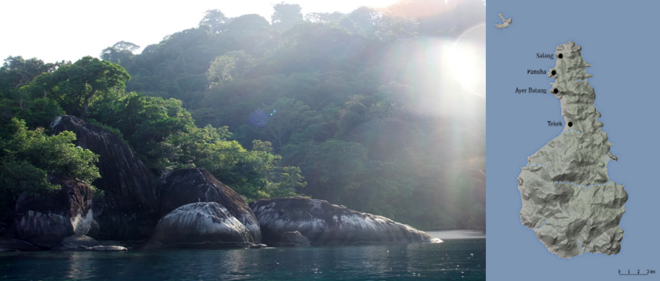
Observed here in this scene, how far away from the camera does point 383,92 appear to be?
46.8 m

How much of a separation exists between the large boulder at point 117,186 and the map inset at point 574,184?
1759cm

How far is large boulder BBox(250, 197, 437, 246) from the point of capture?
22.9m

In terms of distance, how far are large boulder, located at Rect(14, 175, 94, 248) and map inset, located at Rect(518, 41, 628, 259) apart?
1583 centimetres

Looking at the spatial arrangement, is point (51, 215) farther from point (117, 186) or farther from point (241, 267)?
point (241, 267)

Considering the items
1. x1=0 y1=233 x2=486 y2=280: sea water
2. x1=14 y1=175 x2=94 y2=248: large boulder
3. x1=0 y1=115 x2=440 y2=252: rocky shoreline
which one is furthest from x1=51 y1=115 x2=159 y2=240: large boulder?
x1=0 y1=233 x2=486 y2=280: sea water

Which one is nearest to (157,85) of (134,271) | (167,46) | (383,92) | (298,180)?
(167,46)

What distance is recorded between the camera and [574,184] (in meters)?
6.92

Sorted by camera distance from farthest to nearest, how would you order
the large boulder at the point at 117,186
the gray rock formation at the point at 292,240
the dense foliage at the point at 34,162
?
the gray rock formation at the point at 292,240, the large boulder at the point at 117,186, the dense foliage at the point at 34,162

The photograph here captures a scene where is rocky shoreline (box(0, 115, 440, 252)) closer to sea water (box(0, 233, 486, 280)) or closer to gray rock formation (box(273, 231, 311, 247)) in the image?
gray rock formation (box(273, 231, 311, 247))

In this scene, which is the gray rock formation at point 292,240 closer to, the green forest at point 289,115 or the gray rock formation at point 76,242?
the green forest at point 289,115

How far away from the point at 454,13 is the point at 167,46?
41629 mm

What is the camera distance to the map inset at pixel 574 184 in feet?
22.5

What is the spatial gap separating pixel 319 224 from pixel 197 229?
5.59m

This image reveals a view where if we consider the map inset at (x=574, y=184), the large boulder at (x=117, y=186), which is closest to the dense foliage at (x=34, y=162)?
the large boulder at (x=117, y=186)
